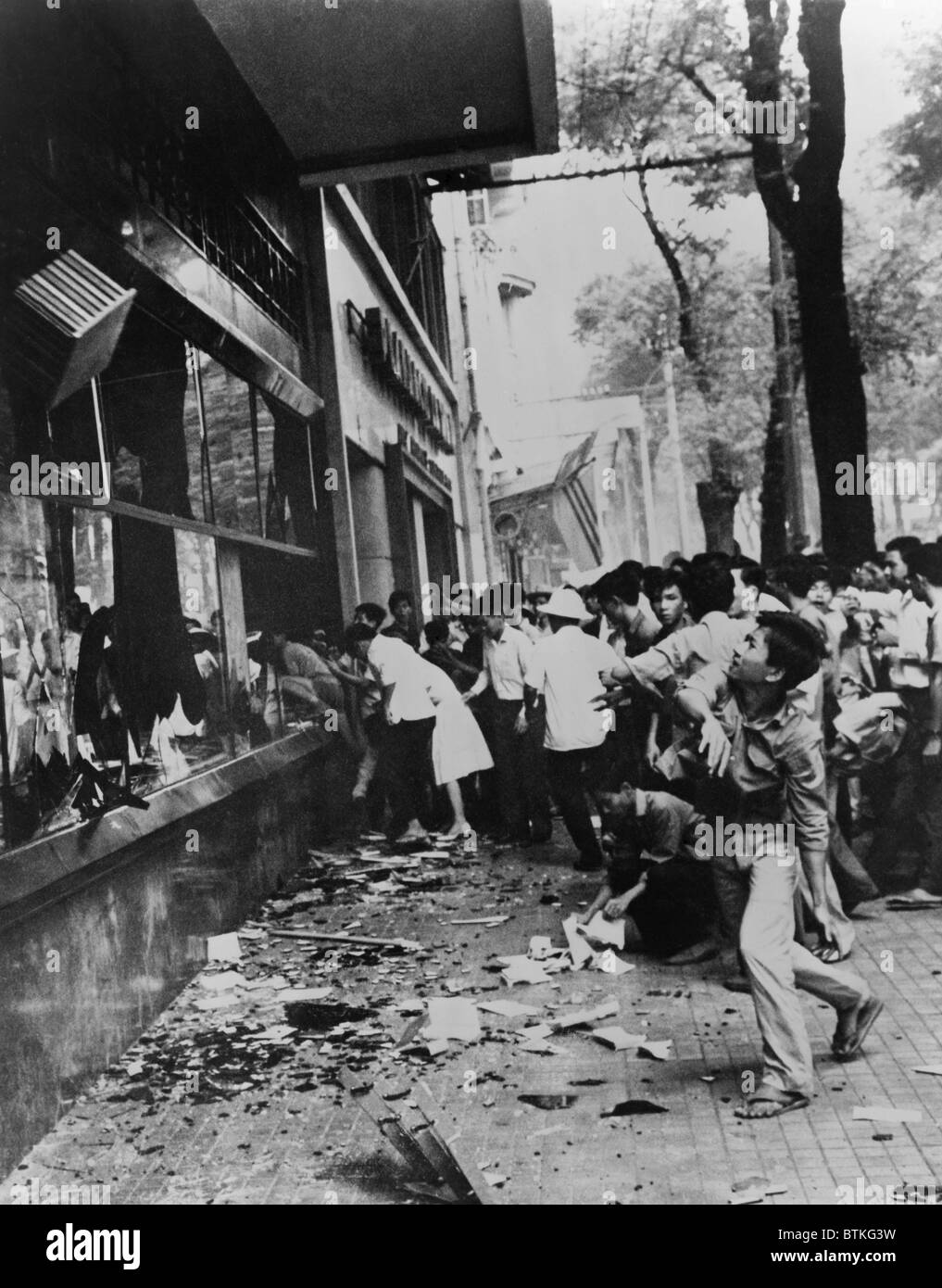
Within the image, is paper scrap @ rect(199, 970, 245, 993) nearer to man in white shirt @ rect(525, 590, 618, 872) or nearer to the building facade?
the building facade

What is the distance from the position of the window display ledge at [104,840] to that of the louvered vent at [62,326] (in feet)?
5.29

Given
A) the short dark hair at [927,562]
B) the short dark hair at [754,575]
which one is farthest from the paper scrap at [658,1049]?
the short dark hair at [927,562]

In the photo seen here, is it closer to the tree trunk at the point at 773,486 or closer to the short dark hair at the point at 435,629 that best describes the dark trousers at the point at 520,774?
the short dark hair at the point at 435,629

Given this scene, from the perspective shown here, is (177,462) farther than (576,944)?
Yes

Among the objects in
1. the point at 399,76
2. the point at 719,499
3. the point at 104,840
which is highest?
the point at 399,76

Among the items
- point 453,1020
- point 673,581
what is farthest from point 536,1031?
point 673,581

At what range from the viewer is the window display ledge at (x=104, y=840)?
468 centimetres

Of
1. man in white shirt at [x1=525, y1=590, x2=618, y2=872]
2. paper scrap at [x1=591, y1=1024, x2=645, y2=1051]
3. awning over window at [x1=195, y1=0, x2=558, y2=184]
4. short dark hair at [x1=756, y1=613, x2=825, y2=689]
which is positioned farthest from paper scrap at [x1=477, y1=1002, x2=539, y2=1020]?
awning over window at [x1=195, y1=0, x2=558, y2=184]

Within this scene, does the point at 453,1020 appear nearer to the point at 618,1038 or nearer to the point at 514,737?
the point at 618,1038

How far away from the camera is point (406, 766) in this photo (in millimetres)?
7785

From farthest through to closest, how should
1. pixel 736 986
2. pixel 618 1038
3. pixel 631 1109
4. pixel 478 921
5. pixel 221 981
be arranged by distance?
pixel 478 921, pixel 221 981, pixel 736 986, pixel 618 1038, pixel 631 1109

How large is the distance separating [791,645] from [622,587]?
252cm

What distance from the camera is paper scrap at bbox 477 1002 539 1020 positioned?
607cm

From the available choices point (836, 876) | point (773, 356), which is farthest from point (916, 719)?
point (773, 356)
